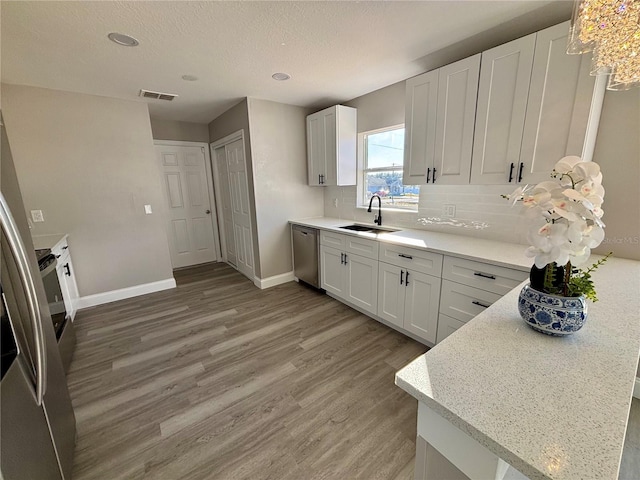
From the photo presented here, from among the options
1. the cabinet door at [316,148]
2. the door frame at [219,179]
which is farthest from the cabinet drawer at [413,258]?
the door frame at [219,179]

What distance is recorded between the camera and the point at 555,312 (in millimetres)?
898

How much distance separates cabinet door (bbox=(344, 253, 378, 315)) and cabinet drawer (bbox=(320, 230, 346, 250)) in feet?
0.55

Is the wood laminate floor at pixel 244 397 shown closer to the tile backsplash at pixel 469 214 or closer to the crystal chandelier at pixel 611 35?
the tile backsplash at pixel 469 214

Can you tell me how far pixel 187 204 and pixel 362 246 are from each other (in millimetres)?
3444

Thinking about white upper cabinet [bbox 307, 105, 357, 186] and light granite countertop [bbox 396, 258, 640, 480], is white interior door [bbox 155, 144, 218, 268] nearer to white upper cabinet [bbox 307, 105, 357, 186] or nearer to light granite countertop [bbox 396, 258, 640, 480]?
white upper cabinet [bbox 307, 105, 357, 186]

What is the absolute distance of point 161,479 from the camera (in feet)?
4.48

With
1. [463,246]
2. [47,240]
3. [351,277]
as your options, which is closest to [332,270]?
[351,277]

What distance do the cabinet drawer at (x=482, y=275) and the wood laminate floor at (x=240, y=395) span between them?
80 cm

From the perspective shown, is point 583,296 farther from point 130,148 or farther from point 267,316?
point 130,148

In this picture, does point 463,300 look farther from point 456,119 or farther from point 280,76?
point 280,76

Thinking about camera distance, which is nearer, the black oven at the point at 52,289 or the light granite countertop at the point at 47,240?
the black oven at the point at 52,289

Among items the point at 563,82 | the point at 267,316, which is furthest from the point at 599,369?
the point at 267,316

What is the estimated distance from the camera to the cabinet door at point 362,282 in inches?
106

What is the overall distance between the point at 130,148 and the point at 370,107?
301cm
